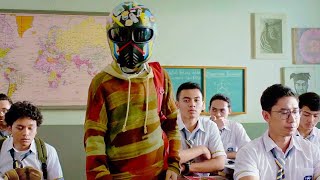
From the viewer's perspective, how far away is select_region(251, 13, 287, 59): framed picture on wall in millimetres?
4781

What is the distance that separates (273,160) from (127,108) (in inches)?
35.4

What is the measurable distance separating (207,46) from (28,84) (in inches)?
73.4

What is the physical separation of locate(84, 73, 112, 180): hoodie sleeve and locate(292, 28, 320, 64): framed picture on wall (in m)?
3.85

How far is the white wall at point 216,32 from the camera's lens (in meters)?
4.49

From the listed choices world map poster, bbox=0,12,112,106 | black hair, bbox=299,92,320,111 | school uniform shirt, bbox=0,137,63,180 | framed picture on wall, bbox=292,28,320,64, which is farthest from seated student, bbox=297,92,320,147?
world map poster, bbox=0,12,112,106

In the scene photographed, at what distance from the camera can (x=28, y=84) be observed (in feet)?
13.6

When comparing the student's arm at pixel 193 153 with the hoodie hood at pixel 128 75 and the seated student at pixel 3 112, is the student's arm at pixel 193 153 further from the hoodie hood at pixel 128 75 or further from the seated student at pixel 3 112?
the seated student at pixel 3 112

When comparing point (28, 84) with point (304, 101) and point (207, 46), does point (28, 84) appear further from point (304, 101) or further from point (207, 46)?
point (304, 101)

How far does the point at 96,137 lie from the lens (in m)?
1.46

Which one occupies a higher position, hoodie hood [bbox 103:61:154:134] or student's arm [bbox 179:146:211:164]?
hoodie hood [bbox 103:61:154:134]

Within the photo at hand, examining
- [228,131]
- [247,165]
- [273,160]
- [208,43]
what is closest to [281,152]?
[273,160]

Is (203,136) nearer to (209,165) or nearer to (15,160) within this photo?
(209,165)

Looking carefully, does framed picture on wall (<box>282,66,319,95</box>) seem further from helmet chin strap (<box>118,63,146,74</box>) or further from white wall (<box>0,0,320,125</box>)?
helmet chin strap (<box>118,63,146,74</box>)

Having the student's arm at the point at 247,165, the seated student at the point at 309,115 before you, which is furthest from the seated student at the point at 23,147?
the seated student at the point at 309,115
